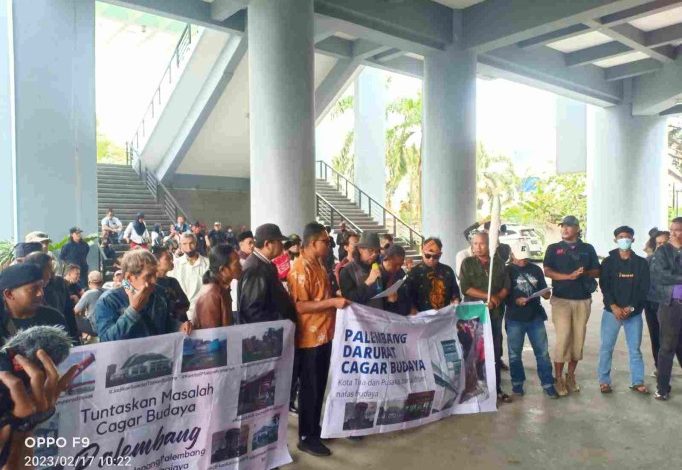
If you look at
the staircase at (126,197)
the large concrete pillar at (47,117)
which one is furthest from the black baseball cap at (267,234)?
the staircase at (126,197)

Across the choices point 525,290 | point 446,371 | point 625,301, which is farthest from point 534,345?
point 446,371

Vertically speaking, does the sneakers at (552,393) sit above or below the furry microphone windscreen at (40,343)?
below

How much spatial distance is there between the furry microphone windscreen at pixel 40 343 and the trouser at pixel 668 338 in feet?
17.3

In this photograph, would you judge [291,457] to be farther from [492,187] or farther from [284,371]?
[492,187]

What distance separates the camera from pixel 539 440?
4.43m

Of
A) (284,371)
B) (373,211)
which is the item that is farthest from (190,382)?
(373,211)

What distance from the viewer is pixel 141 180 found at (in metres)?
17.3

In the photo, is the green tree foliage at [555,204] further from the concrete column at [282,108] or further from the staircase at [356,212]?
the concrete column at [282,108]

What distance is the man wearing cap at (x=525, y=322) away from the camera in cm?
556

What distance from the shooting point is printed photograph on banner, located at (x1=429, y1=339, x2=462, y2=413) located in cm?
465

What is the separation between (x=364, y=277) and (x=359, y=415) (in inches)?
51.4

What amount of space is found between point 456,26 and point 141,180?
35.0ft

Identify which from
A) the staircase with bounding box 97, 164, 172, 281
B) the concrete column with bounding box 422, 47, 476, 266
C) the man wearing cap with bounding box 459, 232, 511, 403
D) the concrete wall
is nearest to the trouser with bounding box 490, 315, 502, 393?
the man wearing cap with bounding box 459, 232, 511, 403

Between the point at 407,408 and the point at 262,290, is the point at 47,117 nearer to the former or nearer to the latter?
the point at 262,290
